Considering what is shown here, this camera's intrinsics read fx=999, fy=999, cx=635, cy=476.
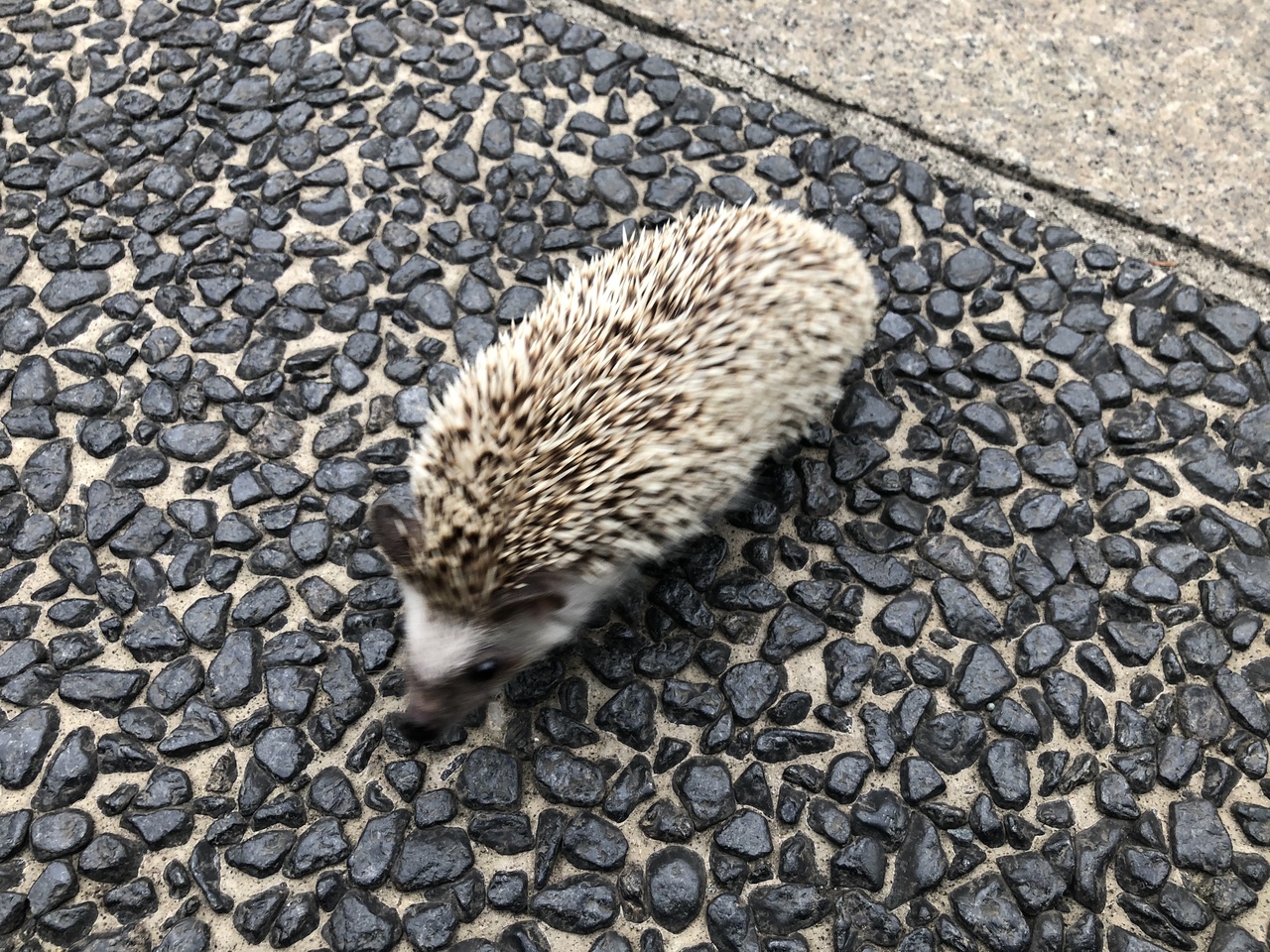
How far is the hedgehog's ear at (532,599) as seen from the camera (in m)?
3.28

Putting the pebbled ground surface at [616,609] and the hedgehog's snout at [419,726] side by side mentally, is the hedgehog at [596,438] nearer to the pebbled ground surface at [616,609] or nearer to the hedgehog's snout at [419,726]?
the hedgehog's snout at [419,726]

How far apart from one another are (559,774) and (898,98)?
3.65m

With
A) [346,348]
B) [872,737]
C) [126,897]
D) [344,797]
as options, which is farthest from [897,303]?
[126,897]

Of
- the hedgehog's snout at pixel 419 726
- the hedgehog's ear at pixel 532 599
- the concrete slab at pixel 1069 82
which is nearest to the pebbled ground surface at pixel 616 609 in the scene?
the hedgehog's snout at pixel 419 726

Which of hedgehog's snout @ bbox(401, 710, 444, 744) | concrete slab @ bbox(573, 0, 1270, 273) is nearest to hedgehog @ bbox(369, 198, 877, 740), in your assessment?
hedgehog's snout @ bbox(401, 710, 444, 744)

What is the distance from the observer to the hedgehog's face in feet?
10.9

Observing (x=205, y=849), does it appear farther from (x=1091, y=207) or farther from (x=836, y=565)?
(x=1091, y=207)

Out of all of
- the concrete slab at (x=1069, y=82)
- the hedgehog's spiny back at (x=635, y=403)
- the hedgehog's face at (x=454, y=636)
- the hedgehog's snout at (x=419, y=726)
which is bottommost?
the hedgehog's snout at (x=419, y=726)

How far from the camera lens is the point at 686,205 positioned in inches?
186

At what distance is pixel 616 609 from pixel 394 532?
94cm

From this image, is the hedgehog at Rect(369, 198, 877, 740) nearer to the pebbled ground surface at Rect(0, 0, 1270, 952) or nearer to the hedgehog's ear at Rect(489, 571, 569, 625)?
the hedgehog's ear at Rect(489, 571, 569, 625)

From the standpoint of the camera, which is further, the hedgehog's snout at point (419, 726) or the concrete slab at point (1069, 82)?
the concrete slab at point (1069, 82)

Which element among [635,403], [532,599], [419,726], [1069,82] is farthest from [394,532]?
[1069,82]

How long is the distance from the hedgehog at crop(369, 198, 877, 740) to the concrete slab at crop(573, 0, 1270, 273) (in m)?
1.66
